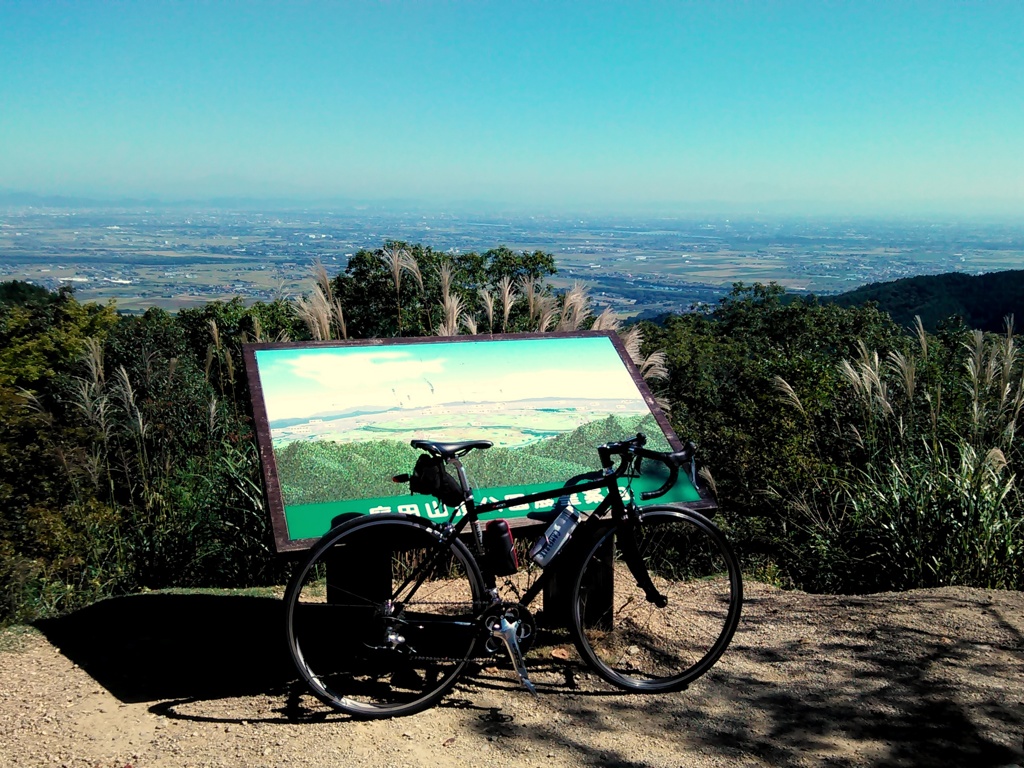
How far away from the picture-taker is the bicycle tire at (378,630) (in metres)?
2.96

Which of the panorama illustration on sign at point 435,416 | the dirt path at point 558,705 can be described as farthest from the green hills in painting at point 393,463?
the dirt path at point 558,705

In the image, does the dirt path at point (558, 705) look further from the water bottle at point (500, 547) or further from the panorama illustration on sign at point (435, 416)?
the panorama illustration on sign at point (435, 416)

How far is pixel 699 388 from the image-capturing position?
36.0 ft

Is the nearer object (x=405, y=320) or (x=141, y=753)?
(x=141, y=753)

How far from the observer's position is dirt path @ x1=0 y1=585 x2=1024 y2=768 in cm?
279

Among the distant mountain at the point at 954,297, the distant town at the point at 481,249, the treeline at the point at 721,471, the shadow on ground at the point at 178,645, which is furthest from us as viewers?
the distant town at the point at 481,249

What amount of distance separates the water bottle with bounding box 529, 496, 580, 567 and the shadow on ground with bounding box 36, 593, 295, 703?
3.10 feet

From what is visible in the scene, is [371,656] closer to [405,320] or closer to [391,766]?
[391,766]

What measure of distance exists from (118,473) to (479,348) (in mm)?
3921

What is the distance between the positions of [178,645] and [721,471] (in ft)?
16.6

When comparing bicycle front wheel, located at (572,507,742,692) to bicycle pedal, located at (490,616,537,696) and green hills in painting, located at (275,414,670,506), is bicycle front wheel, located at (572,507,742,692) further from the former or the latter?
green hills in painting, located at (275,414,670,506)

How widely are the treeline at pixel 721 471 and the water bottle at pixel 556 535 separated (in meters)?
1.65

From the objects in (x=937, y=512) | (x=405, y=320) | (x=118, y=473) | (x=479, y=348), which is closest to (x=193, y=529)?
(x=118, y=473)

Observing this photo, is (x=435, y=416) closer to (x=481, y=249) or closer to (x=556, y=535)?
(x=556, y=535)
